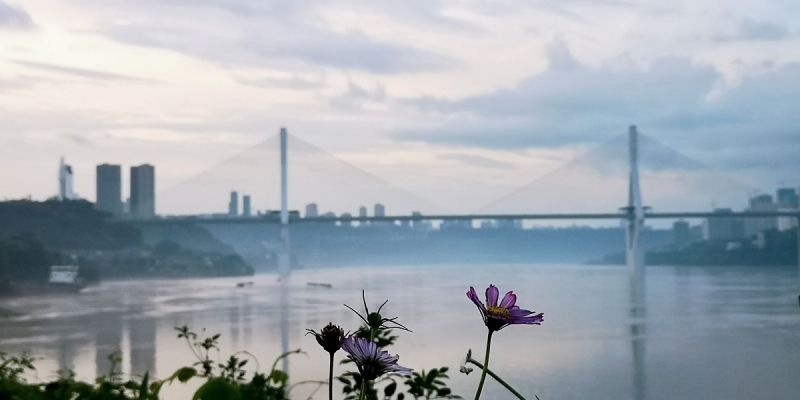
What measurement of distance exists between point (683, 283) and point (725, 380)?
16.3 m

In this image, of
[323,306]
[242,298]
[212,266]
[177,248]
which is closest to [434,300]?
[323,306]

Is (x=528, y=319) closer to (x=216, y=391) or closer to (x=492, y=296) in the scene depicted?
(x=492, y=296)

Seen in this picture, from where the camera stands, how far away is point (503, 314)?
1.49ft

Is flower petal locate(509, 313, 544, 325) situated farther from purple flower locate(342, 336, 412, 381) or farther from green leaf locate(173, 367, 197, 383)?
green leaf locate(173, 367, 197, 383)

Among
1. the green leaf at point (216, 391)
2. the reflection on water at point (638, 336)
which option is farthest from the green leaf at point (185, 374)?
the reflection on water at point (638, 336)

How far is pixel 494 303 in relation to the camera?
468mm

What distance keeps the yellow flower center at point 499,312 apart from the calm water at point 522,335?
→ 111cm

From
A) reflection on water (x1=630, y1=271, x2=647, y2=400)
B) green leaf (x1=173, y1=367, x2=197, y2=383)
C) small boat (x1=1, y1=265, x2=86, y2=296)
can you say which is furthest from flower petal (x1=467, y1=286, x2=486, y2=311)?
small boat (x1=1, y1=265, x2=86, y2=296)

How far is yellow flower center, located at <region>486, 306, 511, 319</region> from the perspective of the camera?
0.45 meters

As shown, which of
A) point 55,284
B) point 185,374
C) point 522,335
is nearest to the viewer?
point 185,374


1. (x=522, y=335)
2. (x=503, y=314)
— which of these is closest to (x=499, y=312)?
(x=503, y=314)

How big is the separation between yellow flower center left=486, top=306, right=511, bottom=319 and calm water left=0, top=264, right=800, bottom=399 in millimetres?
1107

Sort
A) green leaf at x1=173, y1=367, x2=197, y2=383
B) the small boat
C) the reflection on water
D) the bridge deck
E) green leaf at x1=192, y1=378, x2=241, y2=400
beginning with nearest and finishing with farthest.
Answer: green leaf at x1=192, y1=378, x2=241, y2=400
green leaf at x1=173, y1=367, x2=197, y2=383
the reflection on water
the small boat
the bridge deck

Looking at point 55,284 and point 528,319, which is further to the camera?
point 55,284
